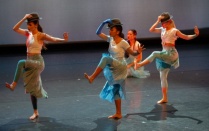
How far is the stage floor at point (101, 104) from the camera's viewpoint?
15.8 ft

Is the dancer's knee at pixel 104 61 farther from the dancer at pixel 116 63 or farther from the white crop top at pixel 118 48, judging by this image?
the white crop top at pixel 118 48

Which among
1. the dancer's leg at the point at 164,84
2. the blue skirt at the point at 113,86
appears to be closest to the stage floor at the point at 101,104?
the dancer's leg at the point at 164,84

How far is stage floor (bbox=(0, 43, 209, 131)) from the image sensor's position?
4828 millimetres

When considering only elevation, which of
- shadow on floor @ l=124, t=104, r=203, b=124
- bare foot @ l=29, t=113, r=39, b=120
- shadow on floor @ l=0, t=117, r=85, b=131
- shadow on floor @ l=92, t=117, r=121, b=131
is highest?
A: bare foot @ l=29, t=113, r=39, b=120

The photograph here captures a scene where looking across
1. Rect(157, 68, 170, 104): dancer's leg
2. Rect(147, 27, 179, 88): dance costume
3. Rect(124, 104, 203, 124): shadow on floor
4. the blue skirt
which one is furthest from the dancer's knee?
Rect(157, 68, 170, 104): dancer's leg

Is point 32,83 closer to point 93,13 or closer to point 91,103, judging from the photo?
point 91,103

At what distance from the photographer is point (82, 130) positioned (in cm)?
466

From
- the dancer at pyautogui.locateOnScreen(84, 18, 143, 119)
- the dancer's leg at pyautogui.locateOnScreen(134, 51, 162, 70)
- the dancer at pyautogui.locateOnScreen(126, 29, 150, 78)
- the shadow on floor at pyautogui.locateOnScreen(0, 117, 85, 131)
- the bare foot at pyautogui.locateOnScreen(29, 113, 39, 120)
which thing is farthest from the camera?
the dancer at pyautogui.locateOnScreen(126, 29, 150, 78)

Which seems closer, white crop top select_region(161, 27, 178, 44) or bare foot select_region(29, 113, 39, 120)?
bare foot select_region(29, 113, 39, 120)

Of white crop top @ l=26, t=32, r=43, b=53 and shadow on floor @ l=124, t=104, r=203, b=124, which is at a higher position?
white crop top @ l=26, t=32, r=43, b=53

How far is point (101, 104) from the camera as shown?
567 centimetres

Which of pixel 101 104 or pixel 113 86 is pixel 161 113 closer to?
pixel 113 86

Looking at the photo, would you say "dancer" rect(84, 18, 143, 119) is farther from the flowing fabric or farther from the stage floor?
the flowing fabric

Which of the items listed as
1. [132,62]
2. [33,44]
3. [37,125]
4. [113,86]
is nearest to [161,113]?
[113,86]
